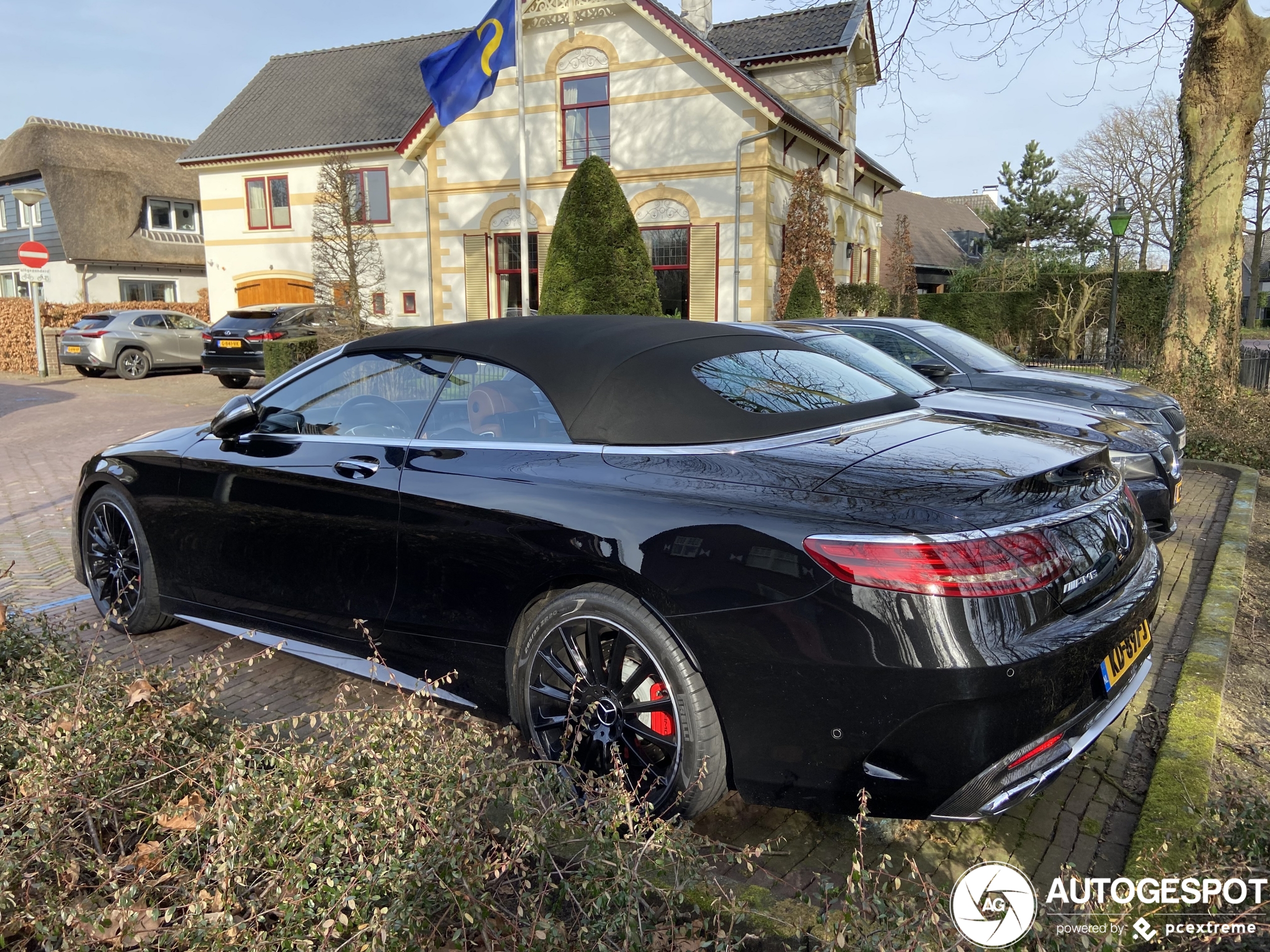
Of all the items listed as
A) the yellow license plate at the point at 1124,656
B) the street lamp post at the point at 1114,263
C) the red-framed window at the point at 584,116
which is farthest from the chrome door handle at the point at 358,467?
the red-framed window at the point at 584,116

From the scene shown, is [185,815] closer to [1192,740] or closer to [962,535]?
[962,535]

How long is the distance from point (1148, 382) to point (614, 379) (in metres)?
11.3

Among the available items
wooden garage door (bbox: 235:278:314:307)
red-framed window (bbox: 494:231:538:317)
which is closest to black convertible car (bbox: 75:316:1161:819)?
red-framed window (bbox: 494:231:538:317)

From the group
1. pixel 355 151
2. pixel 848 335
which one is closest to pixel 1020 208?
pixel 355 151

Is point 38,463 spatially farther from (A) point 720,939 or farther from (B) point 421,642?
(A) point 720,939

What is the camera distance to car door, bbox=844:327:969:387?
313 inches

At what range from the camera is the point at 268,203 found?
28.5 metres

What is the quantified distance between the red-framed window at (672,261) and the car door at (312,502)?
18499 mm

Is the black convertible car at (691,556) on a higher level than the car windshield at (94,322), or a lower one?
lower

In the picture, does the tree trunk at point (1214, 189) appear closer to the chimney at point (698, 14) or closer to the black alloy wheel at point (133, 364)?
the chimney at point (698, 14)

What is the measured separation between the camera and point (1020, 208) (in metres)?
50.4

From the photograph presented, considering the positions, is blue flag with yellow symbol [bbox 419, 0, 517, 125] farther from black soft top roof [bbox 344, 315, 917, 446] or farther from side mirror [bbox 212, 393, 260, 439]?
black soft top roof [bbox 344, 315, 917, 446]

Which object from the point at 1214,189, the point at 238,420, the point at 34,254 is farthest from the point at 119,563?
the point at 34,254

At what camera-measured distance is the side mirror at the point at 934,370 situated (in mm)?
7789
